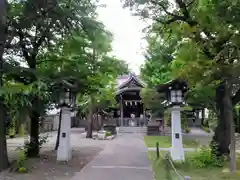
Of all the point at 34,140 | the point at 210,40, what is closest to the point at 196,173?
the point at 210,40

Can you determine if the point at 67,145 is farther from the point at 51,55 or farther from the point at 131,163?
the point at 51,55

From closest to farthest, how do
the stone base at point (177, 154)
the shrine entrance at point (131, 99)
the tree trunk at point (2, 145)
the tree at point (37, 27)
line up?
the tree trunk at point (2, 145)
the tree at point (37, 27)
the stone base at point (177, 154)
the shrine entrance at point (131, 99)

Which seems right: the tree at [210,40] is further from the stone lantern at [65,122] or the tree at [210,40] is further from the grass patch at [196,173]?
the stone lantern at [65,122]

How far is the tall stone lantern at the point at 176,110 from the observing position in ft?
37.3

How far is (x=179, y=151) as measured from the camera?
11336mm

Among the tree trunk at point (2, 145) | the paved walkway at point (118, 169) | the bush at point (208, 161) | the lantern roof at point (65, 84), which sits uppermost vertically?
the lantern roof at point (65, 84)

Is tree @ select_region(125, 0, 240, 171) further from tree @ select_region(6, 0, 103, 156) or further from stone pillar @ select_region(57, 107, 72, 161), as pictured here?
stone pillar @ select_region(57, 107, 72, 161)

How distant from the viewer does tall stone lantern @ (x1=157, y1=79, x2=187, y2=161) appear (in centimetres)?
1138

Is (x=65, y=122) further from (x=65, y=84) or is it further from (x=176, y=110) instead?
(x=176, y=110)

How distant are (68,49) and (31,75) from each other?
3.10 metres

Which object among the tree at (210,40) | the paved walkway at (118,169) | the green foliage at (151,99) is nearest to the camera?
the tree at (210,40)

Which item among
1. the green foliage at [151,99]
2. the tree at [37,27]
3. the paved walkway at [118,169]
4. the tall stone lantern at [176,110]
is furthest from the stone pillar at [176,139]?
the green foliage at [151,99]

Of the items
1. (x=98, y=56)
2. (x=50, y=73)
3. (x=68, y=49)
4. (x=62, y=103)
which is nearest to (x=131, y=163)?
(x=62, y=103)

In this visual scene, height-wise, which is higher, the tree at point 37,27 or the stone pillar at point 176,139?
the tree at point 37,27
